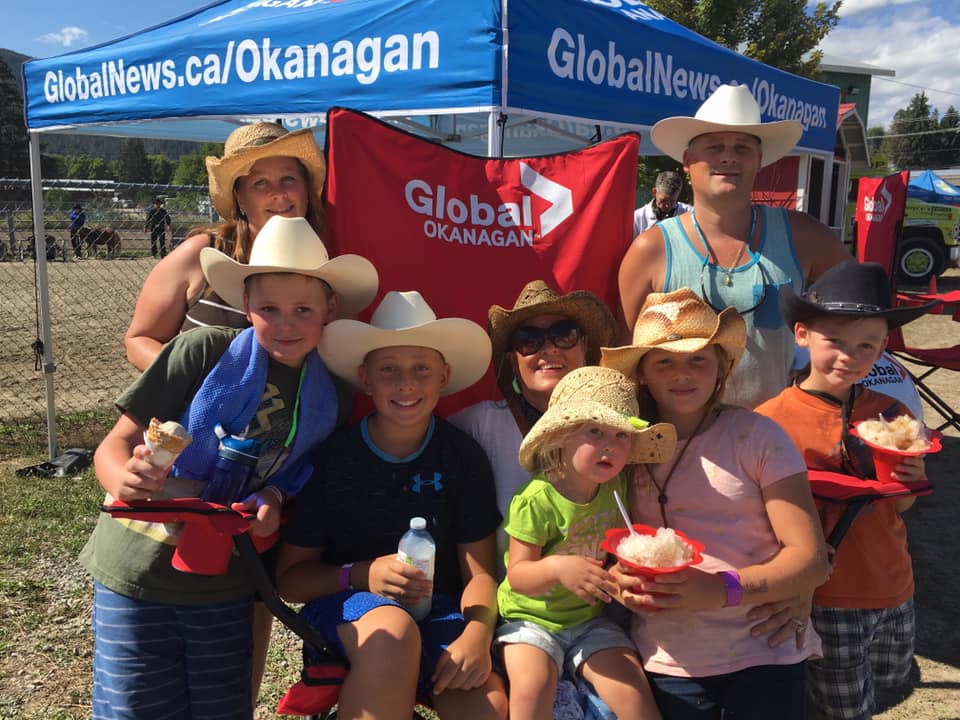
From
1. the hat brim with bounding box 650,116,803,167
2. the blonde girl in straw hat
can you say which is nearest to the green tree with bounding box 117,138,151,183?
the hat brim with bounding box 650,116,803,167

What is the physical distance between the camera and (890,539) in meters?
2.30

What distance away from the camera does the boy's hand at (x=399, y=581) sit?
1.94 meters

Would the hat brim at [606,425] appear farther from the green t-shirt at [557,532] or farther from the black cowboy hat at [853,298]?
the black cowboy hat at [853,298]

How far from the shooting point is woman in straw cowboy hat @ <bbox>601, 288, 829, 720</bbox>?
1.93 metres

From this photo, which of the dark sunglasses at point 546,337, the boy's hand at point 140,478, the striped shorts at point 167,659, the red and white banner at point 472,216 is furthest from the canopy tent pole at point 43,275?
the dark sunglasses at point 546,337

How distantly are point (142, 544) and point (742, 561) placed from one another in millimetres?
1665

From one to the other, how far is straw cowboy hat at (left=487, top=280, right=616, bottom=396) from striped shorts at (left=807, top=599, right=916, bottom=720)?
3.67ft

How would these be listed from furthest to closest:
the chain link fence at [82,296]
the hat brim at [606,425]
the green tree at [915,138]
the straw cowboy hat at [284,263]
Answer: the green tree at [915,138], the chain link fence at [82,296], the straw cowboy hat at [284,263], the hat brim at [606,425]

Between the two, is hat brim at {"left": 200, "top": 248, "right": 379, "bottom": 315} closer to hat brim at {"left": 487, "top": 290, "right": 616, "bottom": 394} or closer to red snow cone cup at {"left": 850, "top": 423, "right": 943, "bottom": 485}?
hat brim at {"left": 487, "top": 290, "right": 616, "bottom": 394}

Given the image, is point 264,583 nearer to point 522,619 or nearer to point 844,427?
point 522,619


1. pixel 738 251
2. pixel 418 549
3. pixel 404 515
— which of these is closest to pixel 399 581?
pixel 418 549

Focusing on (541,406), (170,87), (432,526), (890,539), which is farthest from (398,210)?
(170,87)

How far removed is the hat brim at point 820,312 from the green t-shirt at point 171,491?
1.59 metres

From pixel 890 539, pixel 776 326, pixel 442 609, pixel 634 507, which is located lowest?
pixel 442 609
